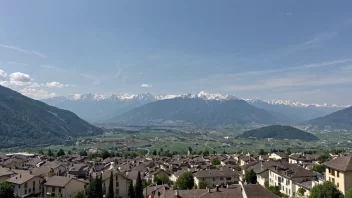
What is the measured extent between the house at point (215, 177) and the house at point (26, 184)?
2985 centimetres

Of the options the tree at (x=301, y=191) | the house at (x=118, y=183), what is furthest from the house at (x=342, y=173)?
the house at (x=118, y=183)

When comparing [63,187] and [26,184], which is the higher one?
[26,184]

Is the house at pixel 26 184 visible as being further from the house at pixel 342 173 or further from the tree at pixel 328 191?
the house at pixel 342 173

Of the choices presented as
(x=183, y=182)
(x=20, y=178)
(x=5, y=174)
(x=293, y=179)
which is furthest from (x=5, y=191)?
(x=293, y=179)

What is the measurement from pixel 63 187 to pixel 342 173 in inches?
1652

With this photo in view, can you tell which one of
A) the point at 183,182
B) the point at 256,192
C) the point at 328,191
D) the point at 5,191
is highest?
the point at 256,192

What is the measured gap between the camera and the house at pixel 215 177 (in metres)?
67.2

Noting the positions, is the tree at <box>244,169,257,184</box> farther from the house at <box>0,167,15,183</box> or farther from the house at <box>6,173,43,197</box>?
the house at <box>0,167,15,183</box>

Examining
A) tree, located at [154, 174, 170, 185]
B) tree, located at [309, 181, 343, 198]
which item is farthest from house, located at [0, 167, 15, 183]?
tree, located at [309, 181, 343, 198]

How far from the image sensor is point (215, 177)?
6844cm

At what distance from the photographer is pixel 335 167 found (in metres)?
40.7

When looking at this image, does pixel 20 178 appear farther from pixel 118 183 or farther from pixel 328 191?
pixel 328 191

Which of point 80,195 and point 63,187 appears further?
point 63,187

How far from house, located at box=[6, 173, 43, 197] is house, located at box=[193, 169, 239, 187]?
29850 mm
